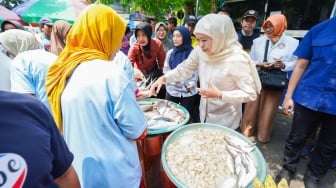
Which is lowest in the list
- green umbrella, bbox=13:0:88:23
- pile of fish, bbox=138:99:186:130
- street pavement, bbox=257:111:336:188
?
street pavement, bbox=257:111:336:188

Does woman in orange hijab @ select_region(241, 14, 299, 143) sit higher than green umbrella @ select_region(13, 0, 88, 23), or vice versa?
green umbrella @ select_region(13, 0, 88, 23)

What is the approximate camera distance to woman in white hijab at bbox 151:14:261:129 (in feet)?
5.98

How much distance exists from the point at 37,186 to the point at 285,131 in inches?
162

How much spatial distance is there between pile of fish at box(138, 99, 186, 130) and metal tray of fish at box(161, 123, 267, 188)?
0.72 ft

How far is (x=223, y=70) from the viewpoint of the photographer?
1896 mm

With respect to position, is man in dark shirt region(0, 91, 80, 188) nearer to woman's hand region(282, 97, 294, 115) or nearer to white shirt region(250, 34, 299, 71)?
woman's hand region(282, 97, 294, 115)

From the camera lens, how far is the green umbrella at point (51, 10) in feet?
23.6

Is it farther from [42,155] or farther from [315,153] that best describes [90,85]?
[315,153]

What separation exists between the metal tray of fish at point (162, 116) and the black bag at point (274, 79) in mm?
1531

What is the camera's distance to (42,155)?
2.29 ft

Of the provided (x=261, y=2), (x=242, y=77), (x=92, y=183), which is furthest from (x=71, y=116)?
(x=261, y=2)

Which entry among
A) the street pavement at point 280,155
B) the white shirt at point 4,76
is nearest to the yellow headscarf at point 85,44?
the white shirt at point 4,76

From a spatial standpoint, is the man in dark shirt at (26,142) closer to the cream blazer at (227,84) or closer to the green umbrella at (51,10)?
the cream blazer at (227,84)

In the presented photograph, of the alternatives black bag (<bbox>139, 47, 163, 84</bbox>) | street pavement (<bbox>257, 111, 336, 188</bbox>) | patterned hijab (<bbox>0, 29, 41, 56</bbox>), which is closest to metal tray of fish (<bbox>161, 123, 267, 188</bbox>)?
street pavement (<bbox>257, 111, 336, 188</bbox>)
